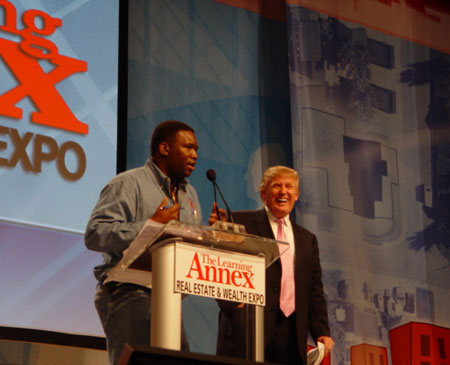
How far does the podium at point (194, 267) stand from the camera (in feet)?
6.56

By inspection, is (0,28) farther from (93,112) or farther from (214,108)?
(214,108)

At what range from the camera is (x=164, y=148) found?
261cm

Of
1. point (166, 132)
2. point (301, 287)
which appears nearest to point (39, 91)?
point (166, 132)

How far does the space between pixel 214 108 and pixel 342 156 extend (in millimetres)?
854

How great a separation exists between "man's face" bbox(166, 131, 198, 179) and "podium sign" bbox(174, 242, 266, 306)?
51cm

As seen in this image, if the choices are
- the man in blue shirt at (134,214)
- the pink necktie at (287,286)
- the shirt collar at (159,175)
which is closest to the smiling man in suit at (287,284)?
the pink necktie at (287,286)

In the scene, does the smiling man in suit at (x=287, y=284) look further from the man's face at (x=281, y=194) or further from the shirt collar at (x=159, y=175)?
the shirt collar at (x=159, y=175)

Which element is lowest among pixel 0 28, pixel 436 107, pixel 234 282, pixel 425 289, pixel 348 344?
pixel 234 282

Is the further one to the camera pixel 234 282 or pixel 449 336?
pixel 449 336

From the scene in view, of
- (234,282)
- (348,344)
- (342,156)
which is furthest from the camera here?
(342,156)

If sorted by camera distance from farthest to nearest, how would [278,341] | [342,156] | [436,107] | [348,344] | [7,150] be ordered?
[436,107]
[342,156]
[348,344]
[7,150]
[278,341]

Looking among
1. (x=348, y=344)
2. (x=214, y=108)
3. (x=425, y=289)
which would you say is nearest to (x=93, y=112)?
(x=214, y=108)

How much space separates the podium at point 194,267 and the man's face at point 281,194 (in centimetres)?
76

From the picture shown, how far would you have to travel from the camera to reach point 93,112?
397 centimetres
